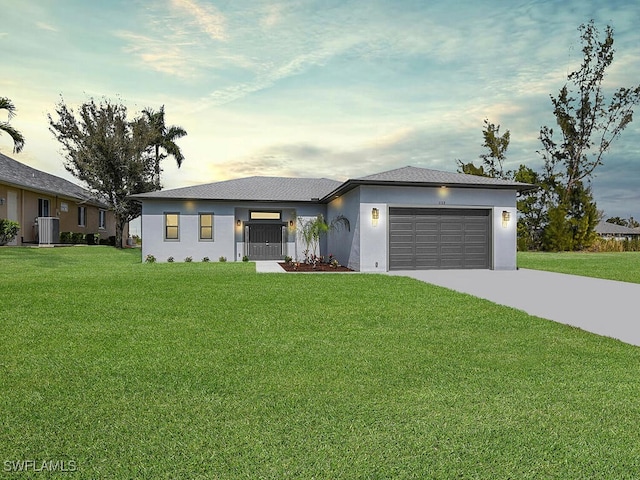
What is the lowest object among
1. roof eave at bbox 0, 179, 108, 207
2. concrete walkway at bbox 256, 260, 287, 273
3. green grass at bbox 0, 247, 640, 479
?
green grass at bbox 0, 247, 640, 479

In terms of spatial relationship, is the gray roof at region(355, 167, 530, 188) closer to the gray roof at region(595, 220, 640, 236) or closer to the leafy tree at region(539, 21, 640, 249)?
the leafy tree at region(539, 21, 640, 249)

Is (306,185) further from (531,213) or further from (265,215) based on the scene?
(531,213)

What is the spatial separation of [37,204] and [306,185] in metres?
18.1

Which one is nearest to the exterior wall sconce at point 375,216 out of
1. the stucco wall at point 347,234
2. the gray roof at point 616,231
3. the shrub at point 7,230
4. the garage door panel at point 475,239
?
the stucco wall at point 347,234

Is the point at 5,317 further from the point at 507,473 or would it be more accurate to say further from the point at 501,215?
the point at 501,215

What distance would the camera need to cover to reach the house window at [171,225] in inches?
794

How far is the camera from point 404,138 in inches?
865

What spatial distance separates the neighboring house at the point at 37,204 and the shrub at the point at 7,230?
5.05 ft

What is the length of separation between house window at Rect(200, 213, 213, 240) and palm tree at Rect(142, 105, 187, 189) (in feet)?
44.3

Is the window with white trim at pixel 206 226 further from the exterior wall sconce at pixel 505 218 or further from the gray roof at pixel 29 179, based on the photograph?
the exterior wall sconce at pixel 505 218

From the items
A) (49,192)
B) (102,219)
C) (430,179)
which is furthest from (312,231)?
(102,219)

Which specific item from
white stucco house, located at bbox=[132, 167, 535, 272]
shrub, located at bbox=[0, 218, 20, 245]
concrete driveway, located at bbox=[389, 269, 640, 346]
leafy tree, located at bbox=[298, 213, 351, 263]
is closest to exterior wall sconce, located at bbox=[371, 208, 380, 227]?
white stucco house, located at bbox=[132, 167, 535, 272]

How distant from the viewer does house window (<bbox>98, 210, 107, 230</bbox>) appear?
36.3 metres

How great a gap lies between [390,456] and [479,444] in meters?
0.66
